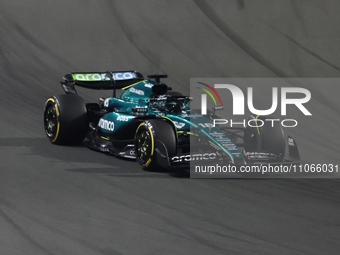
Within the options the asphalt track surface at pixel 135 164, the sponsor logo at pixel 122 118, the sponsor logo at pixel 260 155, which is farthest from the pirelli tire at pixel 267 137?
the sponsor logo at pixel 122 118

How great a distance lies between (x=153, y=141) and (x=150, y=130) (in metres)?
0.18

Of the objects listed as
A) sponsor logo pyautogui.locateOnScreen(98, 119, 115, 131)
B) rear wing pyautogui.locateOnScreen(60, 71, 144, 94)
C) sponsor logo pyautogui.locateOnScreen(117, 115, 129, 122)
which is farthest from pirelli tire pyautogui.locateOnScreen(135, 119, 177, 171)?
rear wing pyautogui.locateOnScreen(60, 71, 144, 94)

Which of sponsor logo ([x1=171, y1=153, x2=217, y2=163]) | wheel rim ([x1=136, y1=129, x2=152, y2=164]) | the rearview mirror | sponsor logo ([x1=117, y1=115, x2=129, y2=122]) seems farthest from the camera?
the rearview mirror

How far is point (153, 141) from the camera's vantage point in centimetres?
765

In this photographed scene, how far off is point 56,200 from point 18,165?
6.26ft

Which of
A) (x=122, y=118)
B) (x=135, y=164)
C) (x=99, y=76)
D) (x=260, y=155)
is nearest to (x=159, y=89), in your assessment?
(x=122, y=118)

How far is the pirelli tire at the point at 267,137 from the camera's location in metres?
8.01

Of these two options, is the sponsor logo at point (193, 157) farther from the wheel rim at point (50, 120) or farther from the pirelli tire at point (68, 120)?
the wheel rim at point (50, 120)

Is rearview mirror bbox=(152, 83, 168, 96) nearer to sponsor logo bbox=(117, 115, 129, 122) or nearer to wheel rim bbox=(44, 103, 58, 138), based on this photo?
sponsor logo bbox=(117, 115, 129, 122)

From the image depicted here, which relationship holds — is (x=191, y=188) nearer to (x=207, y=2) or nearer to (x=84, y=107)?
(x=84, y=107)

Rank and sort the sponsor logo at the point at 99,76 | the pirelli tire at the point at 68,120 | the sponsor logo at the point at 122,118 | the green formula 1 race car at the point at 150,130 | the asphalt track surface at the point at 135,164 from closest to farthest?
1. the asphalt track surface at the point at 135,164
2. the green formula 1 race car at the point at 150,130
3. the sponsor logo at the point at 122,118
4. the pirelli tire at the point at 68,120
5. the sponsor logo at the point at 99,76

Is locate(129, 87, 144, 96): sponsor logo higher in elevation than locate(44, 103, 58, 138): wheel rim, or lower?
higher

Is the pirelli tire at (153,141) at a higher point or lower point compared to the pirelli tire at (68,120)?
lower

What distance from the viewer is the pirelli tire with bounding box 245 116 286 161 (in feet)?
26.3
